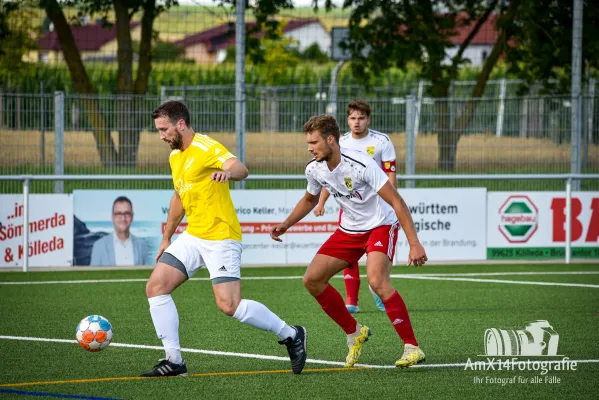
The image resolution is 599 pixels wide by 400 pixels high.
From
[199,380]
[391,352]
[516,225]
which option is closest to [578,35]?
[516,225]

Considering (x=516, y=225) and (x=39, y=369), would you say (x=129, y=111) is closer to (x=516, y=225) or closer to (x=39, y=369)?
(x=516, y=225)

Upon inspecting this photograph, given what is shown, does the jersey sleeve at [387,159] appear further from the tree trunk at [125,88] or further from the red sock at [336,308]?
the tree trunk at [125,88]

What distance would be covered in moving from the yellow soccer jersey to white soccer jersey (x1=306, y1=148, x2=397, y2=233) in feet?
2.62

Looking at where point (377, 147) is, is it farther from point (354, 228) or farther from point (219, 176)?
point (219, 176)

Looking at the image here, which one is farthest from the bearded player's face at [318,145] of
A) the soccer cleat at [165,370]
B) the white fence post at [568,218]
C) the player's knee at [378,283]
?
the white fence post at [568,218]

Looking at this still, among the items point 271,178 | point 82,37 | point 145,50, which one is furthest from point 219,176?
point 82,37

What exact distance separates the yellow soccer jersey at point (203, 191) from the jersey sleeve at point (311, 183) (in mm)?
734

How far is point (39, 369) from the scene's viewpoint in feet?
25.9

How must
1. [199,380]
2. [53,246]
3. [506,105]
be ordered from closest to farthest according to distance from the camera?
[199,380] → [53,246] → [506,105]

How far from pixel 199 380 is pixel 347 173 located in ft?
6.20

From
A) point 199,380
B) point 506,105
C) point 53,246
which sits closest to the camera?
point 199,380

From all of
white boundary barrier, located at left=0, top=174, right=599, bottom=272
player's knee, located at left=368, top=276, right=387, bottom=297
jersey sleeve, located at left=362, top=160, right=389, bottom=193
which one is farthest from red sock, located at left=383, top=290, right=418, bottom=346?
white boundary barrier, located at left=0, top=174, right=599, bottom=272

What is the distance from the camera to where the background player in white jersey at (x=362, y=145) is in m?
10.7

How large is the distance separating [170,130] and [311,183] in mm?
1278
